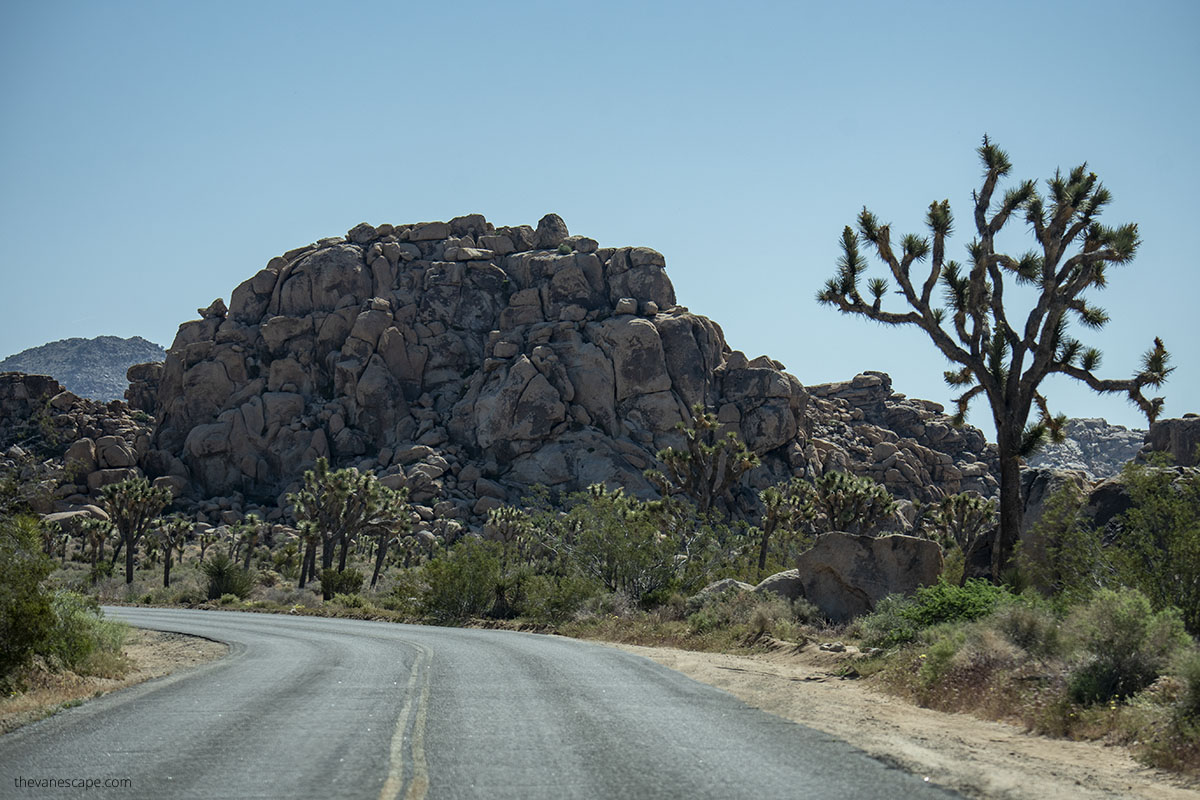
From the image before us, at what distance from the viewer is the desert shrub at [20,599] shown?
12.2 m

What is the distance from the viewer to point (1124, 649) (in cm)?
1084

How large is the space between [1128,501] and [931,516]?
58112 mm

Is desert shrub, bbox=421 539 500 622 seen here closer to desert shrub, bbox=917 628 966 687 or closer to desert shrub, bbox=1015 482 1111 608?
desert shrub, bbox=1015 482 1111 608

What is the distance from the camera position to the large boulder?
75.0 feet

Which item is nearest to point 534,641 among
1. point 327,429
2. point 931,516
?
point 931,516

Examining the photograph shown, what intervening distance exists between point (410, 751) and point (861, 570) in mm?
17156

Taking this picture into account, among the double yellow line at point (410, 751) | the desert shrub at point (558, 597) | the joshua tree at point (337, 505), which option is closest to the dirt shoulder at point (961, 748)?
the double yellow line at point (410, 751)

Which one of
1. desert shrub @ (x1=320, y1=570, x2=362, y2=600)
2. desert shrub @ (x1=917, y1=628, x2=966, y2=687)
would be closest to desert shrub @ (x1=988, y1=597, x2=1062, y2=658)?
desert shrub @ (x1=917, y1=628, x2=966, y2=687)

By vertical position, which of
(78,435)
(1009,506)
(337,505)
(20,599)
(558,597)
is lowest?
(558,597)

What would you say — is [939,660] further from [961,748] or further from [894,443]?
[894,443]

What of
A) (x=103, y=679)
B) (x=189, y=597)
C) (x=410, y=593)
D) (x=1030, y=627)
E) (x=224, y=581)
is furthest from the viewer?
(x=224, y=581)

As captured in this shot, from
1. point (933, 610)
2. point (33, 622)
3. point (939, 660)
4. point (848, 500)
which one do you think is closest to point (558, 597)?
point (933, 610)

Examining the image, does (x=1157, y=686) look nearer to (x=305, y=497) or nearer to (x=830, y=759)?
(x=830, y=759)

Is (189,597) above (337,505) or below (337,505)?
below
